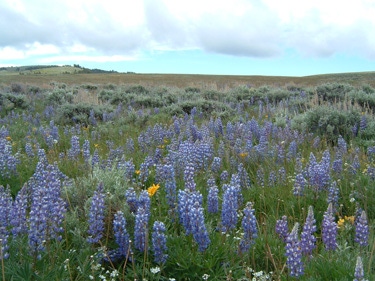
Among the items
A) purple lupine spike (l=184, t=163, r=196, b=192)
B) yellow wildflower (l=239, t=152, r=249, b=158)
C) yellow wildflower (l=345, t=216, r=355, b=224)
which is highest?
purple lupine spike (l=184, t=163, r=196, b=192)

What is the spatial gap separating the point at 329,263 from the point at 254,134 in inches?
209

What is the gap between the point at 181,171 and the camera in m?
5.05

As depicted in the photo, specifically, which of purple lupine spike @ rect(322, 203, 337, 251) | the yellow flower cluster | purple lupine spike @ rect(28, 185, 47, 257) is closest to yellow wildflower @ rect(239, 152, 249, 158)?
the yellow flower cluster

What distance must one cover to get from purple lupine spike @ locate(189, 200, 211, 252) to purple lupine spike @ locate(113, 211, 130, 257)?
51 centimetres

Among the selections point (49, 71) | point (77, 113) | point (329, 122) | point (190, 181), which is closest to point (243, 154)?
point (190, 181)

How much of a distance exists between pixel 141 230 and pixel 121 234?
21 cm

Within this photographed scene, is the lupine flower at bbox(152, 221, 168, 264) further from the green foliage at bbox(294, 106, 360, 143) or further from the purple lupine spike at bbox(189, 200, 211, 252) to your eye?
the green foliage at bbox(294, 106, 360, 143)

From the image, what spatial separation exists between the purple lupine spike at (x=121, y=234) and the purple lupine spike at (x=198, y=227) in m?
0.51

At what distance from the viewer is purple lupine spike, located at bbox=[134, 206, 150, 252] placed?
2.78m

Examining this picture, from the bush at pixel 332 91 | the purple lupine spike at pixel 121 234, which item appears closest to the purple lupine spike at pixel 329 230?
the purple lupine spike at pixel 121 234

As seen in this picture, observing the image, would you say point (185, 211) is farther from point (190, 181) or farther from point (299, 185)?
point (299, 185)

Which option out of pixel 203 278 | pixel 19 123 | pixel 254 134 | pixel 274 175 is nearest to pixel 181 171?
pixel 274 175

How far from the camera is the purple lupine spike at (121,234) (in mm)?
2918

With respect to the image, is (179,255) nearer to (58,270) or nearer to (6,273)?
(58,270)
